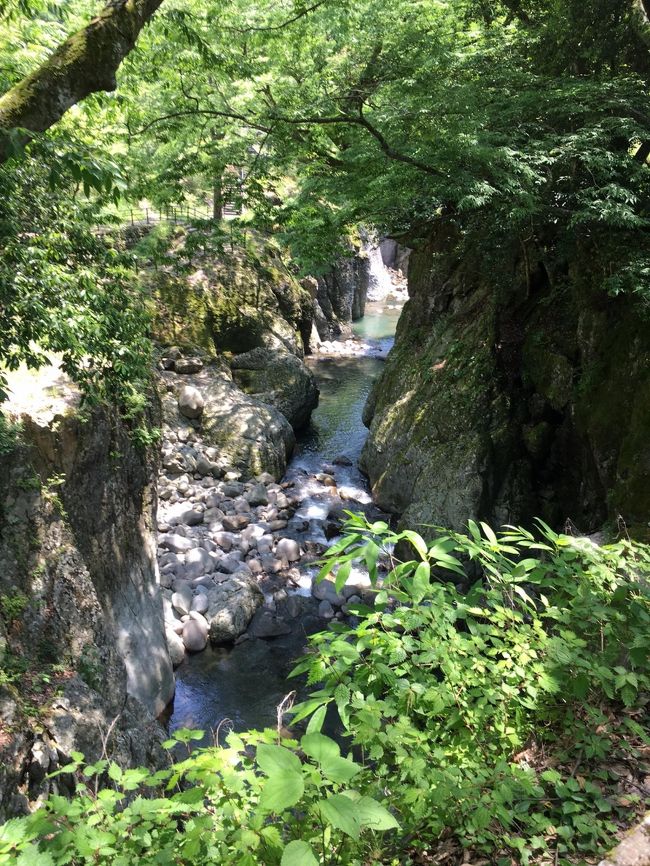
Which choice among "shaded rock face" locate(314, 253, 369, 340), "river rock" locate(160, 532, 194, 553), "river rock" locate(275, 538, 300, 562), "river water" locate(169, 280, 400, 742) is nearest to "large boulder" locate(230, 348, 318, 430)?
"river water" locate(169, 280, 400, 742)

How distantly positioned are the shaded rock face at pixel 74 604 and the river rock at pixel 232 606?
5.23ft

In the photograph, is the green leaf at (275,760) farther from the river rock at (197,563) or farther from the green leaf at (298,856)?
the river rock at (197,563)

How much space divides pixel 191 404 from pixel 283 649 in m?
7.63

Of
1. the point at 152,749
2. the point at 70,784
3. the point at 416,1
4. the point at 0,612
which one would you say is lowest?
the point at 152,749

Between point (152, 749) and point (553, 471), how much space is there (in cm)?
754

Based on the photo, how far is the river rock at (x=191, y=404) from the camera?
555 inches

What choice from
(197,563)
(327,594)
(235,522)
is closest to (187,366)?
(235,522)

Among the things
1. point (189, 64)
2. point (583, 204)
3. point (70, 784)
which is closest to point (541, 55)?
point (583, 204)

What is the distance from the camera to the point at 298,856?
1369 mm

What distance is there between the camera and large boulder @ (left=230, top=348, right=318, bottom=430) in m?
16.1

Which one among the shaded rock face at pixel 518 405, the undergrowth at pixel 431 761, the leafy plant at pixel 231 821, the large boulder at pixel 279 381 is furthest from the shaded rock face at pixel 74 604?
the large boulder at pixel 279 381

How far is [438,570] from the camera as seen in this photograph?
9117 millimetres

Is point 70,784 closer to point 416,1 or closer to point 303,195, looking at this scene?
point 303,195

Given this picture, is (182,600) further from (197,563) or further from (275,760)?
(275,760)
